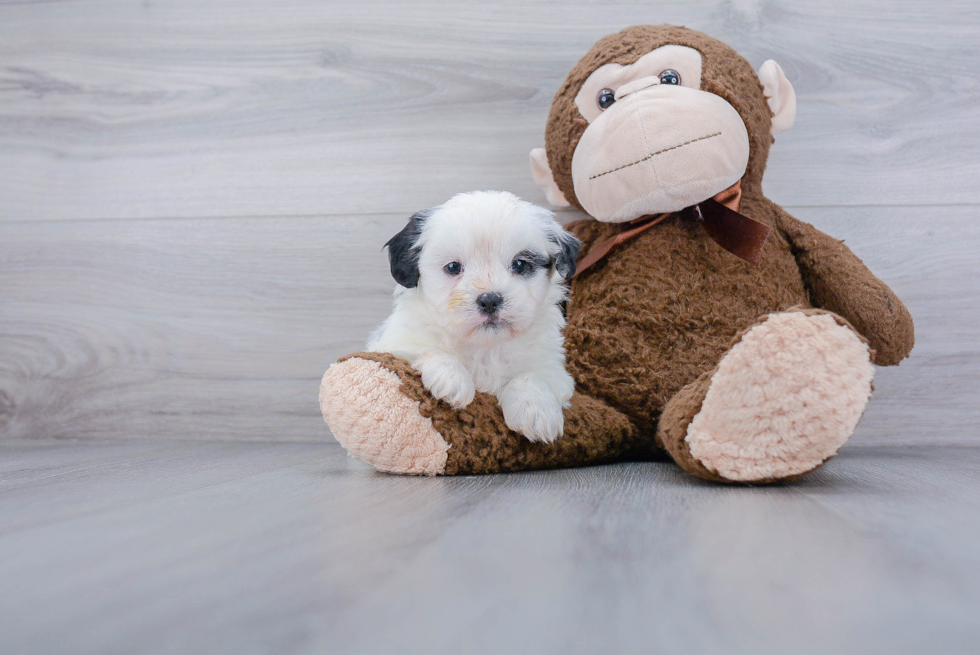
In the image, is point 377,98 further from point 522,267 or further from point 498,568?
point 498,568

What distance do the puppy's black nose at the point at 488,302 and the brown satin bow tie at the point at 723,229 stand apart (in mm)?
214

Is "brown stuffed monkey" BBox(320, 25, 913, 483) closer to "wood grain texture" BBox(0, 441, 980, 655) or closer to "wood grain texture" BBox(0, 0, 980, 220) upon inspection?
"wood grain texture" BBox(0, 441, 980, 655)

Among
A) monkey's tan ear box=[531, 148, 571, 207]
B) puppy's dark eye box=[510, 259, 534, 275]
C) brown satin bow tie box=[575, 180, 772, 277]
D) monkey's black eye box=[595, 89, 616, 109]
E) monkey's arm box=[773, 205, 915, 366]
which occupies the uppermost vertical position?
monkey's black eye box=[595, 89, 616, 109]

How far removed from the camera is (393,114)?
1.57 metres

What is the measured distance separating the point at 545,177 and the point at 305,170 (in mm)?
610

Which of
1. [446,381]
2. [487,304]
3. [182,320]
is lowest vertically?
[182,320]

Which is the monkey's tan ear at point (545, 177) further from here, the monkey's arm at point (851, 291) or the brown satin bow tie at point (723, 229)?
the monkey's arm at point (851, 291)

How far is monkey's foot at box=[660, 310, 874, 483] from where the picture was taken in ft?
2.61

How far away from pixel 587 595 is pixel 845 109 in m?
1.38

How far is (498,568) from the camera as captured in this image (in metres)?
0.58

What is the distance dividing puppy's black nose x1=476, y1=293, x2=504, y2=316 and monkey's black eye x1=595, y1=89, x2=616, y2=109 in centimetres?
43

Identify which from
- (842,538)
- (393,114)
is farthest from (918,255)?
(393,114)

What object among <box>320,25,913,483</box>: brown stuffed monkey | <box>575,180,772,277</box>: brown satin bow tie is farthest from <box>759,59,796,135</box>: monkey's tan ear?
<box>575,180,772,277</box>: brown satin bow tie

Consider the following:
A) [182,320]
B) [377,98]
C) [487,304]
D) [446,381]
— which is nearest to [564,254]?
[487,304]
